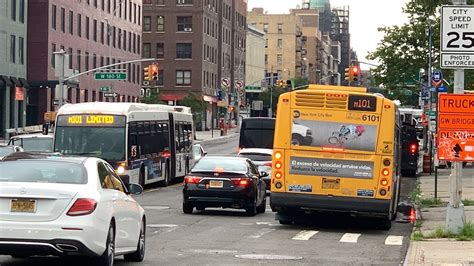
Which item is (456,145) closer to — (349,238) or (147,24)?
(349,238)

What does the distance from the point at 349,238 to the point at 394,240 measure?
2.93 feet

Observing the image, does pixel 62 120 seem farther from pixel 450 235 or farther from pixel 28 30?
pixel 28 30

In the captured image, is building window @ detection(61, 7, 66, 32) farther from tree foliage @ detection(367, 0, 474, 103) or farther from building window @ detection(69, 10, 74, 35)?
tree foliage @ detection(367, 0, 474, 103)

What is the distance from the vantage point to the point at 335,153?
2184 centimetres

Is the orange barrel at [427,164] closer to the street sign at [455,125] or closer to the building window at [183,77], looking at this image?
the street sign at [455,125]

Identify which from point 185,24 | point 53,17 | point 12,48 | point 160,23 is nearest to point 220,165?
point 12,48

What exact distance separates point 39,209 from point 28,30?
66519 mm

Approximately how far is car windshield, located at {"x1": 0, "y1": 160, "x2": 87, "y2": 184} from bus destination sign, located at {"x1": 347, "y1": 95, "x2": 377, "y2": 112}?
9.79m

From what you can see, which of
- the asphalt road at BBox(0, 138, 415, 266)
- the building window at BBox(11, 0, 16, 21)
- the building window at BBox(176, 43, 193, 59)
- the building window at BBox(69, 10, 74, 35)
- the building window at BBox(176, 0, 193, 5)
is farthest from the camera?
the building window at BBox(176, 43, 193, 59)

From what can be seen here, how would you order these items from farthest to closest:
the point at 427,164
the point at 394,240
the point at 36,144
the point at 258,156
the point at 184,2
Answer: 1. the point at 184,2
2. the point at 427,164
3. the point at 258,156
4. the point at 36,144
5. the point at 394,240

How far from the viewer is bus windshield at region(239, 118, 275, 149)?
152ft

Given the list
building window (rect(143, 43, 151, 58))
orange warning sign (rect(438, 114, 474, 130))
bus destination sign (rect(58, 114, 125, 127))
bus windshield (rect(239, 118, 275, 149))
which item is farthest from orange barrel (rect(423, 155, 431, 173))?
building window (rect(143, 43, 151, 58))

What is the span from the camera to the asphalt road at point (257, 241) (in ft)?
52.6

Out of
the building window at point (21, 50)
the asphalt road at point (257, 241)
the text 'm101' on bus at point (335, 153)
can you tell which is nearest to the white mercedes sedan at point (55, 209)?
the asphalt road at point (257, 241)
